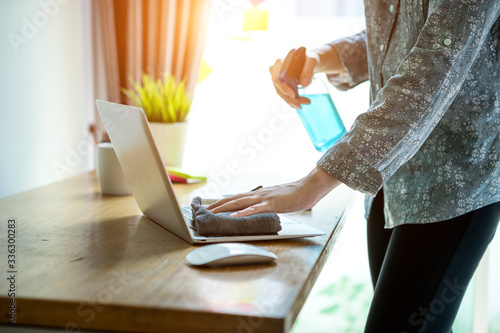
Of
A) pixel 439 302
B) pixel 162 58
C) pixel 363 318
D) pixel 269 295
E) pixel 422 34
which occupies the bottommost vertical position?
pixel 363 318

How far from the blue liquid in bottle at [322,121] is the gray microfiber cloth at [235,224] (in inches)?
22.2

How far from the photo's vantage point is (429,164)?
39.5 inches

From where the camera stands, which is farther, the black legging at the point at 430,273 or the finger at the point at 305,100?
the finger at the point at 305,100

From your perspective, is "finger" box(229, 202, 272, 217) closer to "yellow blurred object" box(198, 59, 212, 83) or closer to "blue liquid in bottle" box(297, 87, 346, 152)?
"blue liquid in bottle" box(297, 87, 346, 152)

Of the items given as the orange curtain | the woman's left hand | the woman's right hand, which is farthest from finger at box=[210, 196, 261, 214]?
the orange curtain

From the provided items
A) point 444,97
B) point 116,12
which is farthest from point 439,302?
point 116,12

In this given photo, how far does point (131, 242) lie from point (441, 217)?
54cm

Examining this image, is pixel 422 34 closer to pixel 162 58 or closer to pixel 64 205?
pixel 64 205

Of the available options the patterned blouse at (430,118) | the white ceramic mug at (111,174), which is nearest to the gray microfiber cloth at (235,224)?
the patterned blouse at (430,118)

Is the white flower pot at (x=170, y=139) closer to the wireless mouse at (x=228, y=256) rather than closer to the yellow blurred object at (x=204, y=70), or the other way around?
the yellow blurred object at (x=204, y=70)

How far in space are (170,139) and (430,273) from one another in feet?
3.51

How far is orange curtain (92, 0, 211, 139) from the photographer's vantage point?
87.2 inches

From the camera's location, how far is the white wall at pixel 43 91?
1543mm

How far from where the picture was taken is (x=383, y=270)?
0.99 metres
